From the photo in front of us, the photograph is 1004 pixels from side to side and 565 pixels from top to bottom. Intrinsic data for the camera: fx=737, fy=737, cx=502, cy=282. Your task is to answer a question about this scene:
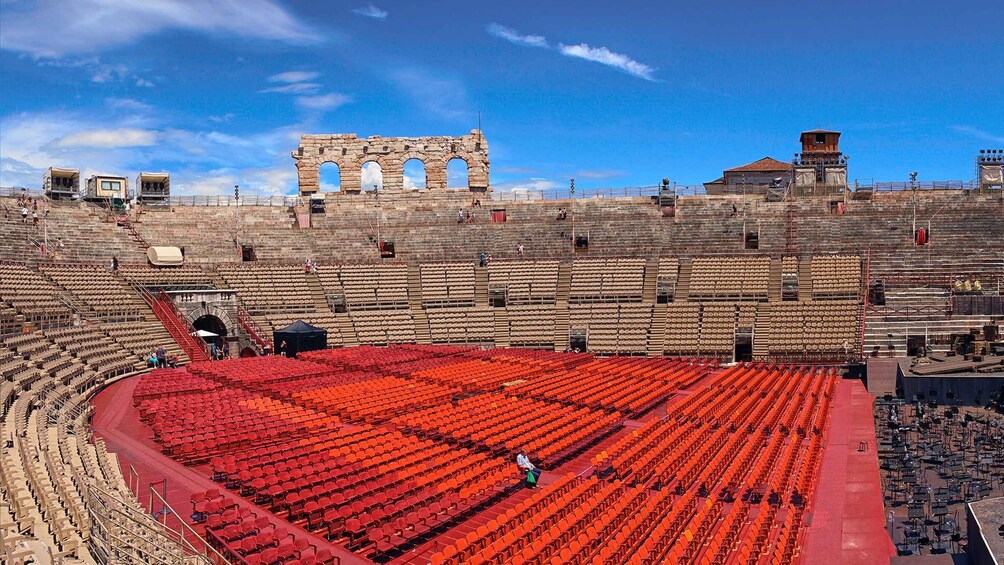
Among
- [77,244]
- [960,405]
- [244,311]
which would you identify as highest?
[77,244]

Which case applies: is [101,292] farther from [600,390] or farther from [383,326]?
[600,390]

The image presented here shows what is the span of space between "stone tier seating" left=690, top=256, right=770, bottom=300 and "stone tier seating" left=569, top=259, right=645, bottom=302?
3390 mm

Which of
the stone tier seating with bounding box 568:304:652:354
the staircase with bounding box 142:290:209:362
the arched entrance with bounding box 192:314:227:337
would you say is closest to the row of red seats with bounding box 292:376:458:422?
the staircase with bounding box 142:290:209:362

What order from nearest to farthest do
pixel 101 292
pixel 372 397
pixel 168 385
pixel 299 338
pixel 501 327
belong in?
pixel 372 397 < pixel 168 385 < pixel 299 338 < pixel 101 292 < pixel 501 327

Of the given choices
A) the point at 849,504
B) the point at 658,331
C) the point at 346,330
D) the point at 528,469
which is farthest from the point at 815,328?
the point at 528,469

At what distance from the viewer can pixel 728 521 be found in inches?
563

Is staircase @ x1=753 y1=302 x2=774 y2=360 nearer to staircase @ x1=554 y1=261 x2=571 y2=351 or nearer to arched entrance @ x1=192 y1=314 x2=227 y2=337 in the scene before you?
staircase @ x1=554 y1=261 x2=571 y2=351

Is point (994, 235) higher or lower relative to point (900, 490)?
higher

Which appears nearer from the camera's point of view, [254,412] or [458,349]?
[254,412]

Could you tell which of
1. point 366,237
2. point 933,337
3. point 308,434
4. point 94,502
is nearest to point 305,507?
point 94,502

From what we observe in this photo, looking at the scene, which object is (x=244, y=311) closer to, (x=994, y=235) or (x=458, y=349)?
(x=458, y=349)

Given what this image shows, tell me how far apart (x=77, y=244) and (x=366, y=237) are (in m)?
17.5

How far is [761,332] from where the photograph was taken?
40.0m

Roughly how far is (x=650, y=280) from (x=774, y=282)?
724cm
